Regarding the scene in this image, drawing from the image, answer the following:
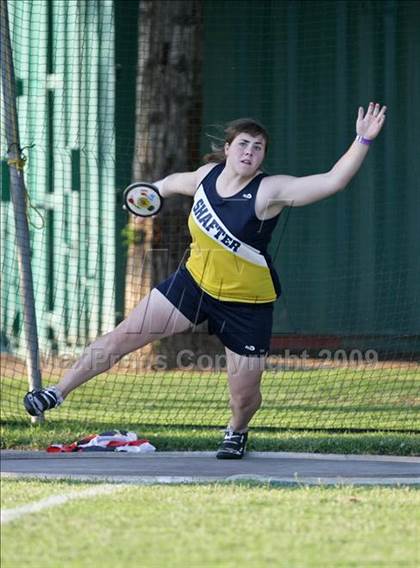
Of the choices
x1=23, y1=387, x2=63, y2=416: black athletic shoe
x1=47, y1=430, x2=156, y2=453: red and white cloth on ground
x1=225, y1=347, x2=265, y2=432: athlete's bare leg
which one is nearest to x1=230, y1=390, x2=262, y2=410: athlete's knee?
x1=225, y1=347, x2=265, y2=432: athlete's bare leg

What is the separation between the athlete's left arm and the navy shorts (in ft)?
2.08

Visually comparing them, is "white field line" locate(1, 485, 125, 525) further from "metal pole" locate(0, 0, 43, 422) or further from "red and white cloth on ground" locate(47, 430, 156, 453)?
"metal pole" locate(0, 0, 43, 422)

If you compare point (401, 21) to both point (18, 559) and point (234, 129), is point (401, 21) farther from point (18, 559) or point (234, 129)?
point (18, 559)

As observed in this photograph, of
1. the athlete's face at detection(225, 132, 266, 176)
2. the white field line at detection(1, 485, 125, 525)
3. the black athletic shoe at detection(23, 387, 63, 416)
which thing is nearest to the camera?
the white field line at detection(1, 485, 125, 525)

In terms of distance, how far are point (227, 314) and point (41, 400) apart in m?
1.15

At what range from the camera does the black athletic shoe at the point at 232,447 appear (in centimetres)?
848

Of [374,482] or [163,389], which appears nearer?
[374,482]

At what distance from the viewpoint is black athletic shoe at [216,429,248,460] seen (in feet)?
27.8

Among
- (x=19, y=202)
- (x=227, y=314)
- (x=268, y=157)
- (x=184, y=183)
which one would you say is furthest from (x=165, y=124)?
(x=227, y=314)

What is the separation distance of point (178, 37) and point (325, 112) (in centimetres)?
183

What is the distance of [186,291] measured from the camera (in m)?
8.15

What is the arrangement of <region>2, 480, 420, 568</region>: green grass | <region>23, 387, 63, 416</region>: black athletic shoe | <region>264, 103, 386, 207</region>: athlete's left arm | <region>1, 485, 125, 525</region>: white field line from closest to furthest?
1. <region>2, 480, 420, 568</region>: green grass
2. <region>1, 485, 125, 525</region>: white field line
3. <region>264, 103, 386, 207</region>: athlete's left arm
4. <region>23, 387, 63, 416</region>: black athletic shoe

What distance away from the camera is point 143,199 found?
8391mm

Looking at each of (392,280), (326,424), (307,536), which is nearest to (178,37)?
(392,280)
